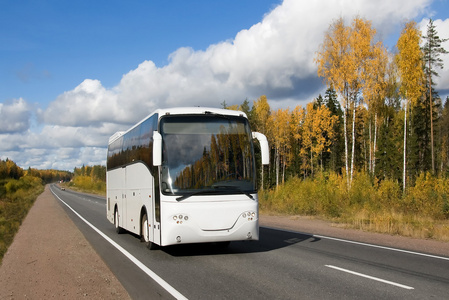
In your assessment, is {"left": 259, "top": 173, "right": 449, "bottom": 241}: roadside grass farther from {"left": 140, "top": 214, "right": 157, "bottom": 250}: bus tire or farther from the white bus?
{"left": 140, "top": 214, "right": 157, "bottom": 250}: bus tire

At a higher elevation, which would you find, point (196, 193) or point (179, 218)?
point (196, 193)

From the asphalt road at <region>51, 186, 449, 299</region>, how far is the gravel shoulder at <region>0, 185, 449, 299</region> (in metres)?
0.41

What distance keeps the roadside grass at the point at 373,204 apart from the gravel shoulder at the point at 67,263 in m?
1.31

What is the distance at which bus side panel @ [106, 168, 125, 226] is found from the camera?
50.1 ft

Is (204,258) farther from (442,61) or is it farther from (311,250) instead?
(442,61)

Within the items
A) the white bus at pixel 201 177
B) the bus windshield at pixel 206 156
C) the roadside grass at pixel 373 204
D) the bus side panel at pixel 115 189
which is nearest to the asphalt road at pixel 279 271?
the white bus at pixel 201 177

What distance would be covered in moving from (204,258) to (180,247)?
233 cm

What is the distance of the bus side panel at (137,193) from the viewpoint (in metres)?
11.0

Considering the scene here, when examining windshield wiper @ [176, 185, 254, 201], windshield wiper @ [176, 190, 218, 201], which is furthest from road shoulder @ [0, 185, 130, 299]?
windshield wiper @ [176, 185, 254, 201]

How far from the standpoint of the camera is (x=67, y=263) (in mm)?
10266

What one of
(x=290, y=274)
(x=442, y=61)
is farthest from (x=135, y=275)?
(x=442, y=61)

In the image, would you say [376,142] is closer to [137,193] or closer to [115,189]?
[115,189]

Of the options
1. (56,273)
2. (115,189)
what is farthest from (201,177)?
(115,189)

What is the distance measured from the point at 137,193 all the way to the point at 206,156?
3411mm
